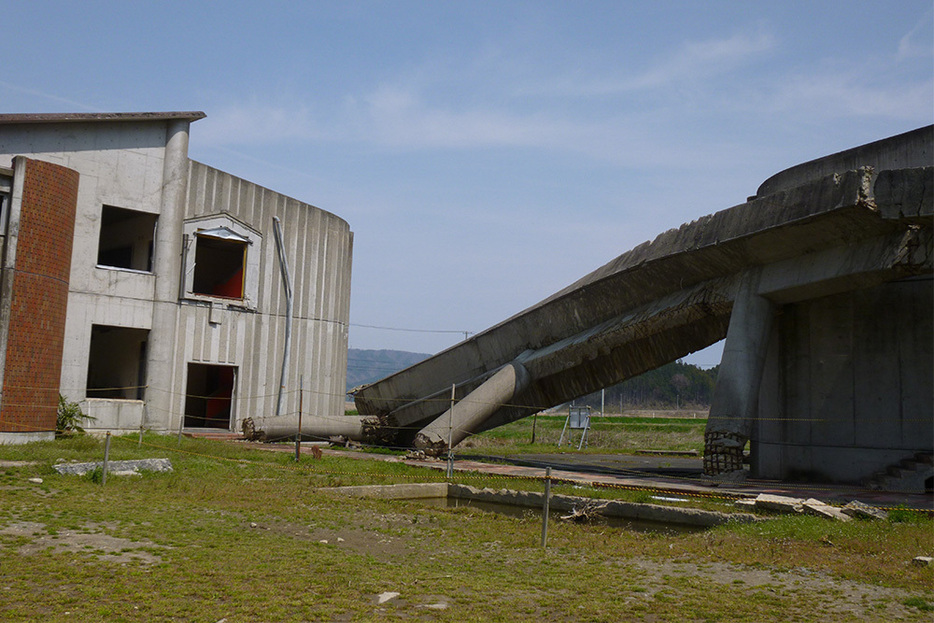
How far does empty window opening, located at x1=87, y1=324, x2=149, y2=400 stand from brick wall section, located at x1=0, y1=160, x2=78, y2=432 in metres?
6.23

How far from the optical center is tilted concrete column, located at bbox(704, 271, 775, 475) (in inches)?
616

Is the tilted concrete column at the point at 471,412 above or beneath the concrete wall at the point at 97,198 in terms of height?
beneath

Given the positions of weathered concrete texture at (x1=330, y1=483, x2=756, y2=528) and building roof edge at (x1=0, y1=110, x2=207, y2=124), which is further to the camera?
building roof edge at (x1=0, y1=110, x2=207, y2=124)

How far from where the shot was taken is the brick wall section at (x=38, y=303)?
1720cm

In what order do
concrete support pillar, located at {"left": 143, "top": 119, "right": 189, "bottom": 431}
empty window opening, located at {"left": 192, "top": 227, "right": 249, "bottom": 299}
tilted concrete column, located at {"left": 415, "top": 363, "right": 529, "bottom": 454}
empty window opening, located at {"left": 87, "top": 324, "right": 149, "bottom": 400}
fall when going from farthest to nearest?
empty window opening, located at {"left": 192, "top": 227, "right": 249, "bottom": 299}, empty window opening, located at {"left": 87, "top": 324, "right": 149, "bottom": 400}, concrete support pillar, located at {"left": 143, "top": 119, "right": 189, "bottom": 431}, tilted concrete column, located at {"left": 415, "top": 363, "right": 529, "bottom": 454}

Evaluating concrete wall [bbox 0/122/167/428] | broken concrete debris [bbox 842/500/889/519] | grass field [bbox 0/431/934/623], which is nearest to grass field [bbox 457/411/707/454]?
concrete wall [bbox 0/122/167/428]

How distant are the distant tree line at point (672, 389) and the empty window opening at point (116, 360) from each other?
80.5 m

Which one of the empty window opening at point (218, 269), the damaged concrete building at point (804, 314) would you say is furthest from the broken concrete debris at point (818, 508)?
the empty window opening at point (218, 269)

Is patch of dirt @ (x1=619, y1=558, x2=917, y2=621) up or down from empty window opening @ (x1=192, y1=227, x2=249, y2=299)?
down

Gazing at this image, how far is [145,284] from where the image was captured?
23594 millimetres

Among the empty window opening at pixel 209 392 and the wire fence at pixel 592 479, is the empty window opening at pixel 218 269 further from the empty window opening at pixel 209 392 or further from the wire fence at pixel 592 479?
the wire fence at pixel 592 479

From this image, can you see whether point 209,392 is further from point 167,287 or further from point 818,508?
point 818,508

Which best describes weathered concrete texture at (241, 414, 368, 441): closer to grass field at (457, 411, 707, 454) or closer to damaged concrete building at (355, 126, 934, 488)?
damaged concrete building at (355, 126, 934, 488)

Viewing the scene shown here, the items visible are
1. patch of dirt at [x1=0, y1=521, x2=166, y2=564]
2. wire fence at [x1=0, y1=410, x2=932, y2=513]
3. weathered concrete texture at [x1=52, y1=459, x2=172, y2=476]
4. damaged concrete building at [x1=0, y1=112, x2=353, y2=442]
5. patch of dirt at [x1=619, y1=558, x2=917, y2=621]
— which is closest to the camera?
patch of dirt at [x1=619, y1=558, x2=917, y2=621]
